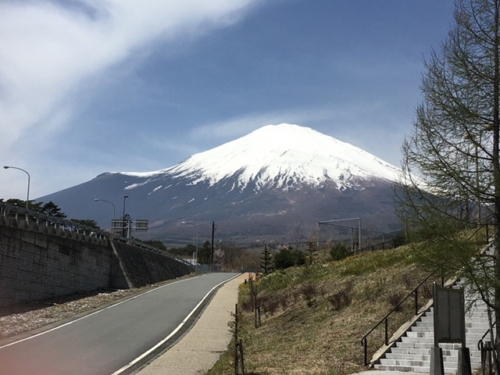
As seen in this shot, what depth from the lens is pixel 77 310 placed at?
3025 centimetres

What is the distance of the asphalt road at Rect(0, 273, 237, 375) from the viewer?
15.6 m

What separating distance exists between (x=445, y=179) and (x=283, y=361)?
7716 millimetres

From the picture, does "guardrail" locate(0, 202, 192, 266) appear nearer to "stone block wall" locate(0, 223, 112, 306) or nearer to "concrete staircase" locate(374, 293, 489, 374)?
"stone block wall" locate(0, 223, 112, 306)

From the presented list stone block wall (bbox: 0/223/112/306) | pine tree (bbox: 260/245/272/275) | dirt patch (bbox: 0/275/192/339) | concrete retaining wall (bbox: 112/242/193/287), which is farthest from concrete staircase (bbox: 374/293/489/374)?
pine tree (bbox: 260/245/272/275)

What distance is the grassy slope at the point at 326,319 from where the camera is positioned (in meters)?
17.5

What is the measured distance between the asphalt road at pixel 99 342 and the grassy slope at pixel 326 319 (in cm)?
288

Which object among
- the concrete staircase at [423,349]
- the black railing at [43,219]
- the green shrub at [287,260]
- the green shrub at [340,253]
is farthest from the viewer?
the green shrub at [287,260]

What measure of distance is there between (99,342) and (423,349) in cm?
1002

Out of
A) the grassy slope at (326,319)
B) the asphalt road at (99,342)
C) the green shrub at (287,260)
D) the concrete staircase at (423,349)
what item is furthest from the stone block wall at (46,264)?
the green shrub at (287,260)

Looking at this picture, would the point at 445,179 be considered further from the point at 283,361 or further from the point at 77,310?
the point at 77,310

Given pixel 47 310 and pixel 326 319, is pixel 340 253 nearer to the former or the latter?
pixel 326 319

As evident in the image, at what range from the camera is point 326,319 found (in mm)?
24047

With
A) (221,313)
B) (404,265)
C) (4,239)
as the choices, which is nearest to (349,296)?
(404,265)

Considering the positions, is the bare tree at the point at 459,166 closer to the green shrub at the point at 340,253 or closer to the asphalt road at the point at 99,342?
the asphalt road at the point at 99,342
